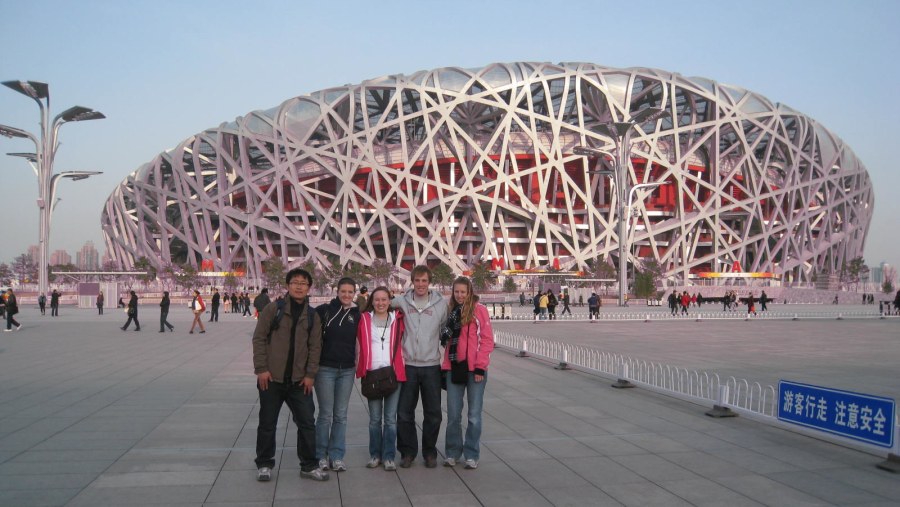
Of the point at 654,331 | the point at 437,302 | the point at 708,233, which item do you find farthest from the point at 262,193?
the point at 437,302

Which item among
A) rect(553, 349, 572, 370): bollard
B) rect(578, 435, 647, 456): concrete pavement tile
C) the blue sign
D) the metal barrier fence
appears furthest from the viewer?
rect(553, 349, 572, 370): bollard

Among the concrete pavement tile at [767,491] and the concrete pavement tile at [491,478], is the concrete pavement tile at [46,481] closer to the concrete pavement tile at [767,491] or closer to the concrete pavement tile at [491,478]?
the concrete pavement tile at [491,478]

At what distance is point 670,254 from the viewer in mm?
69562

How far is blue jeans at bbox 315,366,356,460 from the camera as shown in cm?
609

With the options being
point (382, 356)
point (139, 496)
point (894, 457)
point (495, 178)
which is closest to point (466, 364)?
point (382, 356)

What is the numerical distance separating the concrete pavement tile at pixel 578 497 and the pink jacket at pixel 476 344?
122 centimetres

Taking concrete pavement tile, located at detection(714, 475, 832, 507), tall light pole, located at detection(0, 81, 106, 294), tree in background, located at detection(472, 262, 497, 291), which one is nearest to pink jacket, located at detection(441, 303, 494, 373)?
concrete pavement tile, located at detection(714, 475, 832, 507)

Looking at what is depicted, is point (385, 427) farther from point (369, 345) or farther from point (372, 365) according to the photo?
point (369, 345)

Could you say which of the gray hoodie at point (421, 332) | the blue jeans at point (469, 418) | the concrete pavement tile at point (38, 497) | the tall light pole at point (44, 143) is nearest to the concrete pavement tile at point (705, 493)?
the blue jeans at point (469, 418)

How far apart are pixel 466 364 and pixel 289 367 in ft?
5.10

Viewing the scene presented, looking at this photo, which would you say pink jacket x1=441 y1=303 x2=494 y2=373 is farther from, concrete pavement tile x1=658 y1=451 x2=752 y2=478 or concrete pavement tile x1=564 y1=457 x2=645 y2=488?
concrete pavement tile x1=658 y1=451 x2=752 y2=478

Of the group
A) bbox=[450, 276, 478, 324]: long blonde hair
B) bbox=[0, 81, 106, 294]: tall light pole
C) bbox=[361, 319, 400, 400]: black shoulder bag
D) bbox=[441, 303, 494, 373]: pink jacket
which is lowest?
bbox=[361, 319, 400, 400]: black shoulder bag

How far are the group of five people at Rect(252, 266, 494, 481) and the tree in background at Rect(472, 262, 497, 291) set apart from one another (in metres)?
54.4

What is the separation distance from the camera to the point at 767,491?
18.2ft
